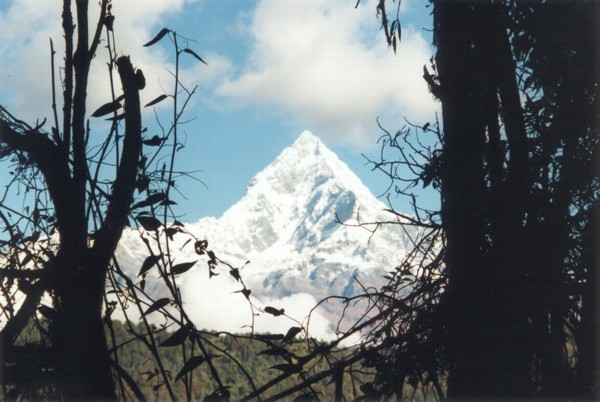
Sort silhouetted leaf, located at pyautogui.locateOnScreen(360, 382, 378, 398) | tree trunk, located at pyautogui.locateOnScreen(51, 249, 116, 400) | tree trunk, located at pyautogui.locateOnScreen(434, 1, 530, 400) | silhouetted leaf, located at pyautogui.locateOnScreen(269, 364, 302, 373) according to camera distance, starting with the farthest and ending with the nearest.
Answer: tree trunk, located at pyautogui.locateOnScreen(434, 1, 530, 400) < silhouetted leaf, located at pyautogui.locateOnScreen(360, 382, 378, 398) < silhouetted leaf, located at pyautogui.locateOnScreen(269, 364, 302, 373) < tree trunk, located at pyautogui.locateOnScreen(51, 249, 116, 400)

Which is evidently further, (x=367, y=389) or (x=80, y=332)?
(x=367, y=389)

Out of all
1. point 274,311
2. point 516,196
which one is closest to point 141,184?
point 274,311

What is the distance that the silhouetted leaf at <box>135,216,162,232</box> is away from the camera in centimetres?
142

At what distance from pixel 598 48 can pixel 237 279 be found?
5.89ft

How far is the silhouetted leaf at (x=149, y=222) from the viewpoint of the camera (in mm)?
1421

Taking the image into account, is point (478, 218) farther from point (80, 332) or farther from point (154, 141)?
point (80, 332)

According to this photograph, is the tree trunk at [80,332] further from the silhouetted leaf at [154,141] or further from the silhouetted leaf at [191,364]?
the silhouetted leaf at [154,141]

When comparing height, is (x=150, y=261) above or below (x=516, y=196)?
below

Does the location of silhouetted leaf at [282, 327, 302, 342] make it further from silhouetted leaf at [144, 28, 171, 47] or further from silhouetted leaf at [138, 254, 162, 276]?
silhouetted leaf at [144, 28, 171, 47]

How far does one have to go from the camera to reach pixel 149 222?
4.70 feet

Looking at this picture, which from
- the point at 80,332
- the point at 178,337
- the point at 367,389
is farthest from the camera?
the point at 367,389

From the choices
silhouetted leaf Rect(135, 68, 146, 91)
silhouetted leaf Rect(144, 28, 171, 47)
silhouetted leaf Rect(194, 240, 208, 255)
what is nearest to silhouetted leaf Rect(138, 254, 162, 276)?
silhouetted leaf Rect(194, 240, 208, 255)

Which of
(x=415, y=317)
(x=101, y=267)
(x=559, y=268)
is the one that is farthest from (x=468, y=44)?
(x=101, y=267)

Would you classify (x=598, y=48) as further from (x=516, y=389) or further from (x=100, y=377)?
(x=100, y=377)
